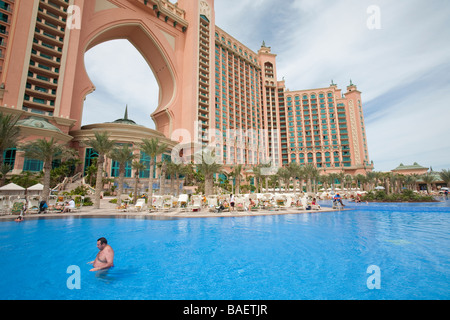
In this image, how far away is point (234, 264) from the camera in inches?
207

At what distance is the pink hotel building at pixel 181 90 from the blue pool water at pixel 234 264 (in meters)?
31.0

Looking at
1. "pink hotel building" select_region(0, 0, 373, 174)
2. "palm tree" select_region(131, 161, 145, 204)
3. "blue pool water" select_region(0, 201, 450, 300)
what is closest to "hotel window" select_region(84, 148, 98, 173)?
"pink hotel building" select_region(0, 0, 373, 174)

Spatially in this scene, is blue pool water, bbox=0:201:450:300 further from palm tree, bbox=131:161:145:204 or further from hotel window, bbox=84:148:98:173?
hotel window, bbox=84:148:98:173

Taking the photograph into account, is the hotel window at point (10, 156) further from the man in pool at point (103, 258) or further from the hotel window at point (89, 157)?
the man in pool at point (103, 258)

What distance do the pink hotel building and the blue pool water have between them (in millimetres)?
30972

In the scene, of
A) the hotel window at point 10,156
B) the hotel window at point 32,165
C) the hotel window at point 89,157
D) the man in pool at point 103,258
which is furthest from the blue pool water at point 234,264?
the hotel window at point 89,157

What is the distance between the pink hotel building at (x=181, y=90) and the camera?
1270 inches

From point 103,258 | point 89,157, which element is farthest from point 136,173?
point 103,258

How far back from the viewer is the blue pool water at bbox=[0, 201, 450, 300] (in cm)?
386

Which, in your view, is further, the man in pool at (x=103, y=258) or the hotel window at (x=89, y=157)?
the hotel window at (x=89, y=157)

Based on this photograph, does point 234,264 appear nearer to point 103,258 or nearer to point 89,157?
point 103,258

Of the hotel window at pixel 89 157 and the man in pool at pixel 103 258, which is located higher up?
the hotel window at pixel 89 157

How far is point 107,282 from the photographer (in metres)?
4.38
